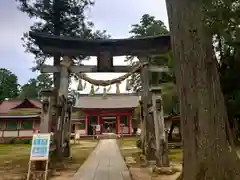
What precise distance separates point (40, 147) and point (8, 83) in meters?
41.1


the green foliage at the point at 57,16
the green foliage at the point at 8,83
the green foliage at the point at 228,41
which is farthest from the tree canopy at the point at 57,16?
the green foliage at the point at 8,83

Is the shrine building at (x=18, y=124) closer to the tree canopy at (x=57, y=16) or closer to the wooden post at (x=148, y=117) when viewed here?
the tree canopy at (x=57, y=16)

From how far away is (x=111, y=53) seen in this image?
828cm

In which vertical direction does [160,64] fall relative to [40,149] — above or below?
above

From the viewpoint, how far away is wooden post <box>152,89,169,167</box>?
21.3ft

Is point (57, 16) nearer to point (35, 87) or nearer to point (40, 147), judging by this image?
point (40, 147)

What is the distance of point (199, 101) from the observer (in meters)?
2.94

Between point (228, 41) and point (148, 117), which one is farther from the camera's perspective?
point (228, 41)

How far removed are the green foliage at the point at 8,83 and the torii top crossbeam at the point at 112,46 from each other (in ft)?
109

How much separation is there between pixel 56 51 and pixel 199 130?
6.32m

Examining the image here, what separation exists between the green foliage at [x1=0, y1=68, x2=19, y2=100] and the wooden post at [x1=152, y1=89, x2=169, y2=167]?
35.8m

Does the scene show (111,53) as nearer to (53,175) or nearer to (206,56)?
(53,175)

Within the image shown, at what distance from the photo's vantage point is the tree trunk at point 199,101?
287cm

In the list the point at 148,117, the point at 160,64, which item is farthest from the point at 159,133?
the point at 160,64
